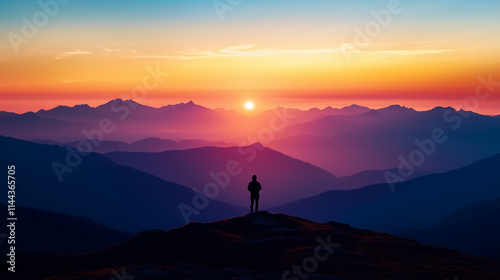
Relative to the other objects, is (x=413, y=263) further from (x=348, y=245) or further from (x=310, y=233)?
(x=310, y=233)

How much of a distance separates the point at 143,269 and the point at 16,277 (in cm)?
1266

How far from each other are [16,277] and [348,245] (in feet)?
94.9

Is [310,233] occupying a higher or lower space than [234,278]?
higher

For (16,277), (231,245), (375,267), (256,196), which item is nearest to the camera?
(375,267)

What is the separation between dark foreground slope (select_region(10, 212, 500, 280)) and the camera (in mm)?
32094

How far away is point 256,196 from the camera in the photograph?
51.3 meters

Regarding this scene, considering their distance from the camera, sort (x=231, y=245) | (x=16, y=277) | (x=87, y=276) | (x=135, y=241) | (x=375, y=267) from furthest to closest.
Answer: (x=135, y=241)
(x=231, y=245)
(x=16, y=277)
(x=375, y=267)
(x=87, y=276)

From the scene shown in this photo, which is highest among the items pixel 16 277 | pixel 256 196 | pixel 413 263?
pixel 256 196

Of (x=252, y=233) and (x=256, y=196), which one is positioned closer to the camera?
(x=252, y=233)

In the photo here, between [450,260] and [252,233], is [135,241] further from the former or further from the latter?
[450,260]

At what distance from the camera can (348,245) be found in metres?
42.8

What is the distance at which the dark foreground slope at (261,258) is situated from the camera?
32094mm

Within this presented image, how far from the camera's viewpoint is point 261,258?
36031 millimetres

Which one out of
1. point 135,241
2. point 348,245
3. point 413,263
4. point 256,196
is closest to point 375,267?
point 413,263
